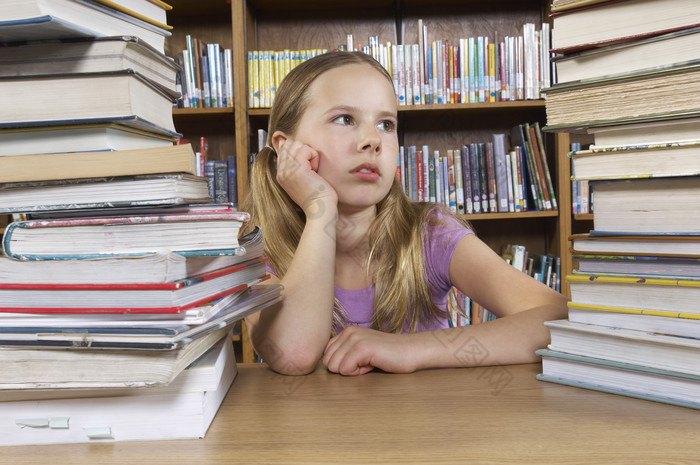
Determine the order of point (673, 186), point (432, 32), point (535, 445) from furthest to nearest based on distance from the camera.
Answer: point (432, 32), point (673, 186), point (535, 445)

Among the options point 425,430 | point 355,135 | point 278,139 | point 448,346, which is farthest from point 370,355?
point 278,139

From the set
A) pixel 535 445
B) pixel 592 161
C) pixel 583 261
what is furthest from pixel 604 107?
pixel 535 445

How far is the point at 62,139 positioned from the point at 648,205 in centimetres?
63

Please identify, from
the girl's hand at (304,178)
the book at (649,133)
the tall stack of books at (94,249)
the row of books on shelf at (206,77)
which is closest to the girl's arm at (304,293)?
the girl's hand at (304,178)

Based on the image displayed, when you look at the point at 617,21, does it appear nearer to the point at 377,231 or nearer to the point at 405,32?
the point at 377,231

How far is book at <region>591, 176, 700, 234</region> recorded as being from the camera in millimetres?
593

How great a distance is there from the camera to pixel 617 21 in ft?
2.06

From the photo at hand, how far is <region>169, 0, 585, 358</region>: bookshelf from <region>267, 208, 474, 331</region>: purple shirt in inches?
49.4

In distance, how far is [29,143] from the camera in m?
0.56

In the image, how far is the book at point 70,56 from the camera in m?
0.54

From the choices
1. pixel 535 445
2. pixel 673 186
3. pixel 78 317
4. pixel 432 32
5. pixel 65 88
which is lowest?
pixel 535 445

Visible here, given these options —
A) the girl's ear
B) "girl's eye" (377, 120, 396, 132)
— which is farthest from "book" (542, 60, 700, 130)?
the girl's ear

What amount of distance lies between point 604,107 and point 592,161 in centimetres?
Answer: 6

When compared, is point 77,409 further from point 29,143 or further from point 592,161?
point 592,161
